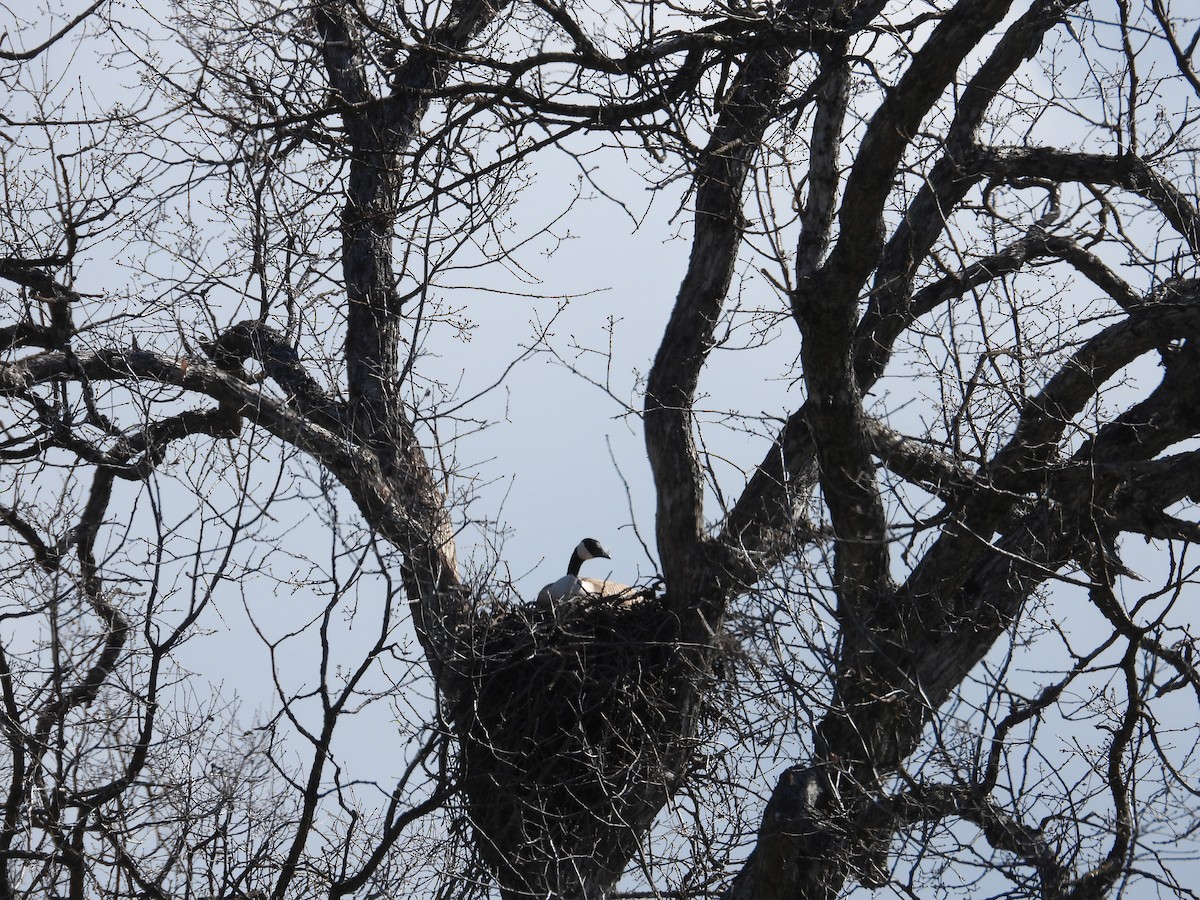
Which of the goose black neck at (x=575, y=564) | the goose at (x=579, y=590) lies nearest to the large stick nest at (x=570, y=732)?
the goose at (x=579, y=590)

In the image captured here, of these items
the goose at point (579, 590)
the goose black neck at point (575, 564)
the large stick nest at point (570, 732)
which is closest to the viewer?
the large stick nest at point (570, 732)

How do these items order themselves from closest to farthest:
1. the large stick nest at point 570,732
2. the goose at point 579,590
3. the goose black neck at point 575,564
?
the large stick nest at point 570,732 → the goose at point 579,590 → the goose black neck at point 575,564

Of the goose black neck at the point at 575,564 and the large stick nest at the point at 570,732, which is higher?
the goose black neck at the point at 575,564

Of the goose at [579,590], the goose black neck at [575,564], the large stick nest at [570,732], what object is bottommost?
the large stick nest at [570,732]

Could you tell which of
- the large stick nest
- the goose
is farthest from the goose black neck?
the large stick nest

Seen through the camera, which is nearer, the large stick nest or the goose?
the large stick nest

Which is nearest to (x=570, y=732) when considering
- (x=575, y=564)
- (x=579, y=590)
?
(x=579, y=590)

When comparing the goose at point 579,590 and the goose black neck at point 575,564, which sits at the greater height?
the goose black neck at point 575,564

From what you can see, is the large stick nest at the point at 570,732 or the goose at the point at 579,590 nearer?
the large stick nest at the point at 570,732

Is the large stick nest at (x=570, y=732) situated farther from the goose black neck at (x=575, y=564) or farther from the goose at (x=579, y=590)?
the goose black neck at (x=575, y=564)

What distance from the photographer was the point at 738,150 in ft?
20.5

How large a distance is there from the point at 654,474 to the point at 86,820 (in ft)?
9.95

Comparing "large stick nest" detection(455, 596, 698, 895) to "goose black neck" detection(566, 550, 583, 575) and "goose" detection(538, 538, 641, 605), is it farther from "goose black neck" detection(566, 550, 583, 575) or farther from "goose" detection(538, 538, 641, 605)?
"goose black neck" detection(566, 550, 583, 575)

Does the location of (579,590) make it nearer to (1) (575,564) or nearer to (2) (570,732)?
(2) (570,732)
